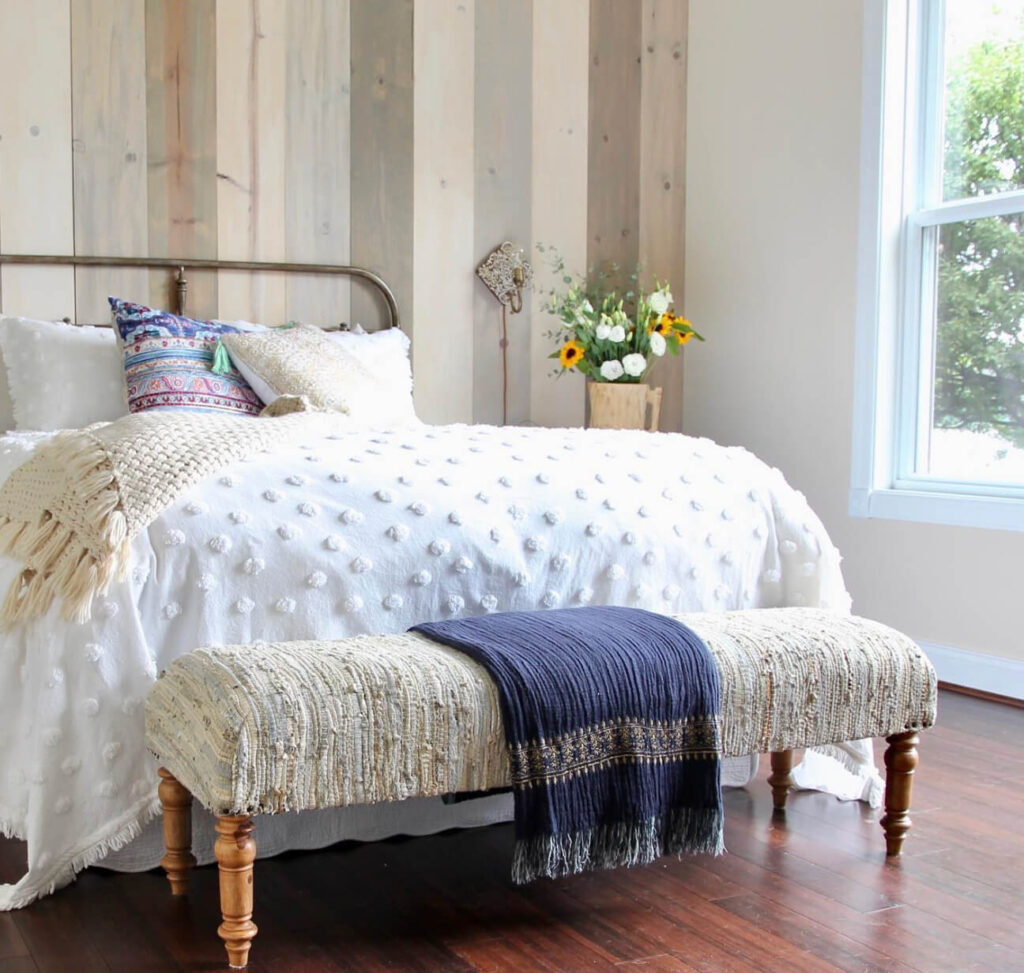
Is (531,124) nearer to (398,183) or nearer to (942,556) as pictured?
(398,183)

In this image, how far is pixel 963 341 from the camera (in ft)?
12.4

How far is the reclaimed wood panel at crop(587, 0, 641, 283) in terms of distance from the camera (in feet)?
15.3

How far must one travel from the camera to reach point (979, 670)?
3.60 meters

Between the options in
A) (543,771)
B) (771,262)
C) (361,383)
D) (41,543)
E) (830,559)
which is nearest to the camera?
(543,771)

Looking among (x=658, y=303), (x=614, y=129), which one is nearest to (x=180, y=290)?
(x=658, y=303)

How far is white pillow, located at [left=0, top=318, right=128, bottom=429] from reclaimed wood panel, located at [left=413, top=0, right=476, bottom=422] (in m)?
1.26

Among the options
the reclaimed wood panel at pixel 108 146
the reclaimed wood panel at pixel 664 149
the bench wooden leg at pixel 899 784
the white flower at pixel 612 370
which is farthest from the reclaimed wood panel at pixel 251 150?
the bench wooden leg at pixel 899 784

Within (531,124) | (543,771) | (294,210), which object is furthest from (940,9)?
(543,771)

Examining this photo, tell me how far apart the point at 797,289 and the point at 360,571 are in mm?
2602

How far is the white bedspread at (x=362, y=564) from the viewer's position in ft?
6.54

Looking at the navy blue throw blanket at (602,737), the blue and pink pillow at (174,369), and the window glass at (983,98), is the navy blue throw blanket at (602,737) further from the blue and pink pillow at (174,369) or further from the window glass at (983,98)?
the window glass at (983,98)

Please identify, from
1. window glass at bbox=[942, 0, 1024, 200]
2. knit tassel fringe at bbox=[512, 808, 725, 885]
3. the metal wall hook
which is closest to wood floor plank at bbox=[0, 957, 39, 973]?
knit tassel fringe at bbox=[512, 808, 725, 885]

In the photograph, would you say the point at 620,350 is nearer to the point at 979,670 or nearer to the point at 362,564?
the point at 979,670

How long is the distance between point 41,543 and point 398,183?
2.54 m
